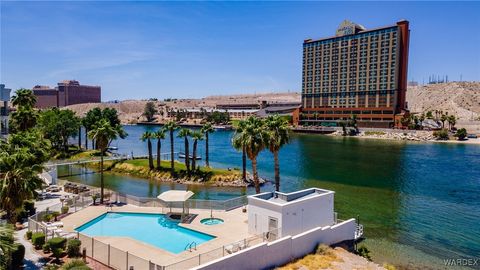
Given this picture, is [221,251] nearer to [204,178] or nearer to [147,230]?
[147,230]

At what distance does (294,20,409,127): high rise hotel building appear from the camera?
17162 cm

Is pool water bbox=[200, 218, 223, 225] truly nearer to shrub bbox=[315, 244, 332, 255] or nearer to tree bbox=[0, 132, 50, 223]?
shrub bbox=[315, 244, 332, 255]

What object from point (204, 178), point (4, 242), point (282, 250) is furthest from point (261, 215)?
point (204, 178)

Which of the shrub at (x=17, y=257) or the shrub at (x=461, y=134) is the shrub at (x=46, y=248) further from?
the shrub at (x=461, y=134)

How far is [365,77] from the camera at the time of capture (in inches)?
7205

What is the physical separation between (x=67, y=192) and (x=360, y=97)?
540 feet

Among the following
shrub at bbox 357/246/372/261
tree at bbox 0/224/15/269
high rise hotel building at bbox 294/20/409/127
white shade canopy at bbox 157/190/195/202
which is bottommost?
shrub at bbox 357/246/372/261

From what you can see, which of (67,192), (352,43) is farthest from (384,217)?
(352,43)

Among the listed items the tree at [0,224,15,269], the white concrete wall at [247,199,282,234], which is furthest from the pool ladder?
the tree at [0,224,15,269]

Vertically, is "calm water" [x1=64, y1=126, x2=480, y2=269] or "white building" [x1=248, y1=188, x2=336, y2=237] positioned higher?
"white building" [x1=248, y1=188, x2=336, y2=237]

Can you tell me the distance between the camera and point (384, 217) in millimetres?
39094

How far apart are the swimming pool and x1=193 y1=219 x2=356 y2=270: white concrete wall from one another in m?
4.80

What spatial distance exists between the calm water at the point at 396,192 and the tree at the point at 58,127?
2270 cm

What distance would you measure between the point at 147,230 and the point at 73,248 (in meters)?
6.91
